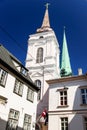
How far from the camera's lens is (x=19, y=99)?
51.9ft

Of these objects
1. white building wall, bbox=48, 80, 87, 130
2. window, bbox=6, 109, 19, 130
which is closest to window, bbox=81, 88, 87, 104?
white building wall, bbox=48, 80, 87, 130

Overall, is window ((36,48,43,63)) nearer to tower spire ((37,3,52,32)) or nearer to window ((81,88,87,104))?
tower spire ((37,3,52,32))

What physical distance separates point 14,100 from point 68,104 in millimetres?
9386

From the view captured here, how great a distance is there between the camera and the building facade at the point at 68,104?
2033cm

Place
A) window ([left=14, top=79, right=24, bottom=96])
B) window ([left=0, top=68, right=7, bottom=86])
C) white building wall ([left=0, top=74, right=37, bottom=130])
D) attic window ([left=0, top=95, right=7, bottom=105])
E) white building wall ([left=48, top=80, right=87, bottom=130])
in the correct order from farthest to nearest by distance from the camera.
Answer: white building wall ([left=48, top=80, right=87, bottom=130]) < window ([left=14, top=79, right=24, bottom=96]) < window ([left=0, top=68, right=7, bottom=86]) < white building wall ([left=0, top=74, right=37, bottom=130]) < attic window ([left=0, top=95, right=7, bottom=105])

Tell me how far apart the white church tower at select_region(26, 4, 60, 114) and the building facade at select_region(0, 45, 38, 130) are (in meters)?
11.3

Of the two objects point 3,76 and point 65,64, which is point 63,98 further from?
point 65,64

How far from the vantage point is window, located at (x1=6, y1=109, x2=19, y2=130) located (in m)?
13.9

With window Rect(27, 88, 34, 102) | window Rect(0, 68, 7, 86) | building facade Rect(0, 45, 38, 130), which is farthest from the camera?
window Rect(27, 88, 34, 102)

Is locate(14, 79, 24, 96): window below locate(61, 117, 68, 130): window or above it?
above

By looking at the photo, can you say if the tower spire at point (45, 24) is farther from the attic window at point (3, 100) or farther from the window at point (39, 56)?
the attic window at point (3, 100)

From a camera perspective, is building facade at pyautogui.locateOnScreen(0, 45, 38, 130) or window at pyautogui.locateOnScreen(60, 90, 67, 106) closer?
building facade at pyautogui.locateOnScreen(0, 45, 38, 130)

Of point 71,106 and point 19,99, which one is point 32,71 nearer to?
point 71,106

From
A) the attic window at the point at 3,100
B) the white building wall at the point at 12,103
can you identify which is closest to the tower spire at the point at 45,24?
the white building wall at the point at 12,103
